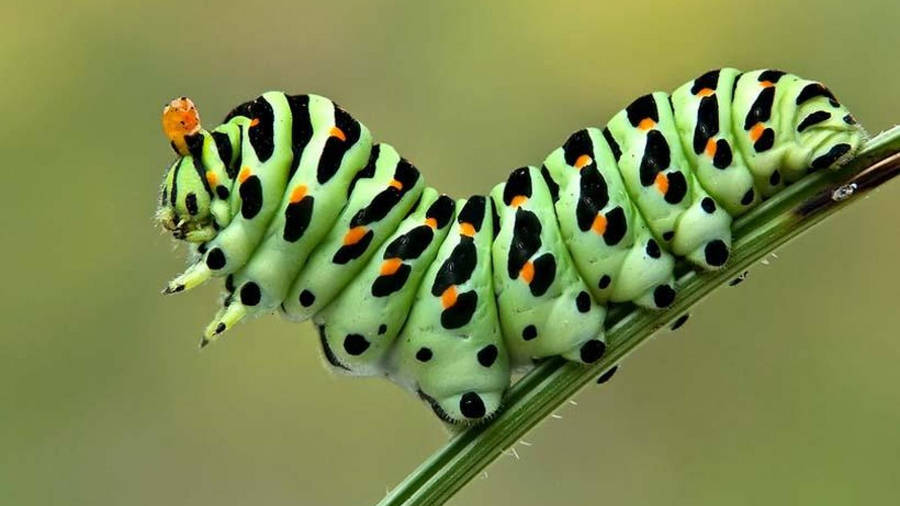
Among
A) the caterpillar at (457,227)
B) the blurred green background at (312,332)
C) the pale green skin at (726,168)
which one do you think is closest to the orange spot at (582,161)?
the caterpillar at (457,227)

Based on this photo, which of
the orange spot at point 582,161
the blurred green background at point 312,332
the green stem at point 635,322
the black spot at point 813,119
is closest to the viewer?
the green stem at point 635,322

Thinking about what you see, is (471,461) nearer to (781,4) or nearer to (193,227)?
(193,227)

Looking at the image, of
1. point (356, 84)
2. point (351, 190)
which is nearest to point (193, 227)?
point (351, 190)

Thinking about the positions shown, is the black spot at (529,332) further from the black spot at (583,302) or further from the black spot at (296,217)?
the black spot at (296,217)

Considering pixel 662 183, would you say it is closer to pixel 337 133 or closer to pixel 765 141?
pixel 765 141

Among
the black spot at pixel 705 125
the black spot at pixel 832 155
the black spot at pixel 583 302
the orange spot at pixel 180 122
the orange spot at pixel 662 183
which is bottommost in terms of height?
the black spot at pixel 832 155

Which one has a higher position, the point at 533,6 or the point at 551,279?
the point at 533,6
